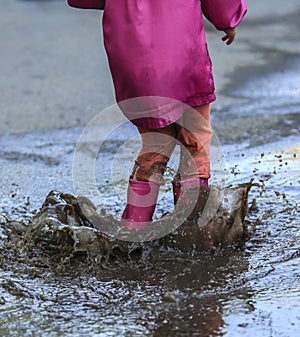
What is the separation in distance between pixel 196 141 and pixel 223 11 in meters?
0.52

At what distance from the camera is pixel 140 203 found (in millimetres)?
3283

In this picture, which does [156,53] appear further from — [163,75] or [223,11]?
[223,11]

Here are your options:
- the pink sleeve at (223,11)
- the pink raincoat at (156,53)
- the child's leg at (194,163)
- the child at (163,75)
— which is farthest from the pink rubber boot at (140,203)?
the pink sleeve at (223,11)

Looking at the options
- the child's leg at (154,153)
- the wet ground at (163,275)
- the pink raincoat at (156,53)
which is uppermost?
the pink raincoat at (156,53)

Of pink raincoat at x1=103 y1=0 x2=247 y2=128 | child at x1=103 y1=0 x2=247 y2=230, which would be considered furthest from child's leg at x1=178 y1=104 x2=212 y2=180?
pink raincoat at x1=103 y1=0 x2=247 y2=128

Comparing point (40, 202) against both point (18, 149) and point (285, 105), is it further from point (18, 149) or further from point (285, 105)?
point (285, 105)

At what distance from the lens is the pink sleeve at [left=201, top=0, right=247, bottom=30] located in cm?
317

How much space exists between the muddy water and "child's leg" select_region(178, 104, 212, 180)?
335mm

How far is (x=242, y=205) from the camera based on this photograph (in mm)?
3307

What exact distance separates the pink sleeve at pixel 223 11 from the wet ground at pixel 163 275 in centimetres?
84

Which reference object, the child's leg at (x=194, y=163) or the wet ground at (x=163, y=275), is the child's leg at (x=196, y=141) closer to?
the child's leg at (x=194, y=163)

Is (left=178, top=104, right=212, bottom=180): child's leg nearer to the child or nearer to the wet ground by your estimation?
the child

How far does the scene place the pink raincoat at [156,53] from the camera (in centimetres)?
301

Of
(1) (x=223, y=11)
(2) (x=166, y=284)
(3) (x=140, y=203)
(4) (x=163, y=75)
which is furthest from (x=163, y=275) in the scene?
(1) (x=223, y=11)
